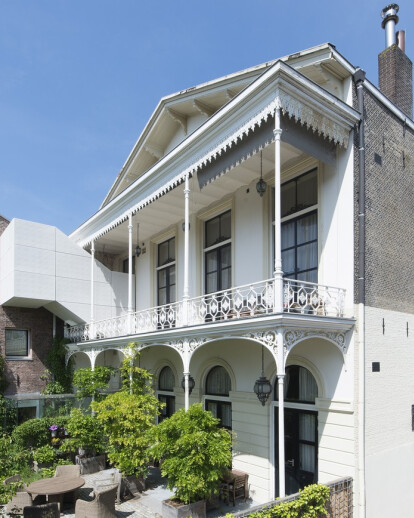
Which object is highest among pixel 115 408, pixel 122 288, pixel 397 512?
pixel 122 288

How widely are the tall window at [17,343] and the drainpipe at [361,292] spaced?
1269 cm

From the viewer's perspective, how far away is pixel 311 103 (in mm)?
8227

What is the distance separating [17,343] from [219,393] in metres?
8.63

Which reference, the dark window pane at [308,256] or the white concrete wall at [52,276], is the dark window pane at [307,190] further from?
the white concrete wall at [52,276]

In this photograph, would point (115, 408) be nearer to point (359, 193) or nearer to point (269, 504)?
point (269, 504)

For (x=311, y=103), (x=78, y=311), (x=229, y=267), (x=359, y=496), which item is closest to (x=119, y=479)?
(x=359, y=496)

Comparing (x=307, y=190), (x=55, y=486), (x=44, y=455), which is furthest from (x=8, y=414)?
(x=307, y=190)

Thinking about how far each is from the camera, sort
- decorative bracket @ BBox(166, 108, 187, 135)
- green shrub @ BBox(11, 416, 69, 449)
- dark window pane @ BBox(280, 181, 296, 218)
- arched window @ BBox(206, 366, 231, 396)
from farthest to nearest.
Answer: decorative bracket @ BBox(166, 108, 187, 135), green shrub @ BBox(11, 416, 69, 449), arched window @ BBox(206, 366, 231, 396), dark window pane @ BBox(280, 181, 296, 218)

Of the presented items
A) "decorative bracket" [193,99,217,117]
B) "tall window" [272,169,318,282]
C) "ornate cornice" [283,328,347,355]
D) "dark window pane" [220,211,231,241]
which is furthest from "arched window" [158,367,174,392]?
"decorative bracket" [193,99,217,117]

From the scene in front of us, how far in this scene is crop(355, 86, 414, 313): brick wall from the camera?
9.20 m

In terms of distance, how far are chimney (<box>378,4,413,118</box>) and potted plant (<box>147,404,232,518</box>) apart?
9515 millimetres

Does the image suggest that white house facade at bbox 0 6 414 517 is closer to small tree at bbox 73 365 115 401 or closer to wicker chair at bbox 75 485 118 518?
A: small tree at bbox 73 365 115 401

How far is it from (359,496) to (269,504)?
2276mm

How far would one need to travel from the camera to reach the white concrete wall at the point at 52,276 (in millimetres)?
14680
